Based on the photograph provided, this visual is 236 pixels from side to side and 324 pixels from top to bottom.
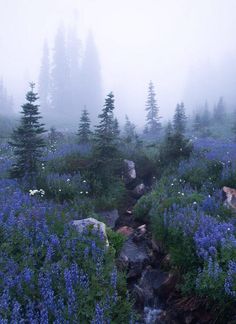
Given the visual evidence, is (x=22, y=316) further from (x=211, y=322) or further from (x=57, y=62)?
(x=57, y=62)

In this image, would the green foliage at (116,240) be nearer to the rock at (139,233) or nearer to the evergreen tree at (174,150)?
the rock at (139,233)

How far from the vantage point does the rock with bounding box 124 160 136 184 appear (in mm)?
13148

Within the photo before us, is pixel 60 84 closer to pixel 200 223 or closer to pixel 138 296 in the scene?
pixel 200 223

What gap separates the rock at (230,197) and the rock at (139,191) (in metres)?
3.49

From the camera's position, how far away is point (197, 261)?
670 centimetres

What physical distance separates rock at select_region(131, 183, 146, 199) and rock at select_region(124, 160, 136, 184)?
1.69ft

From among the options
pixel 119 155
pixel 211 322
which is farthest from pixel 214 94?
pixel 211 322

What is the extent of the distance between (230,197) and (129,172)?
477 cm

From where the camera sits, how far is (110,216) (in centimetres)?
1054

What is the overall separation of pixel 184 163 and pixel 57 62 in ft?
253

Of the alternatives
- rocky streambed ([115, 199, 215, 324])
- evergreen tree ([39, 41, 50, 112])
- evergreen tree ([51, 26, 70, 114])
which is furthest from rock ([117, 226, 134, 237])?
evergreen tree ([39, 41, 50, 112])

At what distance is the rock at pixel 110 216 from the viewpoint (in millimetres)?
10074

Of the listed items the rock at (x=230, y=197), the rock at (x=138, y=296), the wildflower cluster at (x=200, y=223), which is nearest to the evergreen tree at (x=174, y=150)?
the wildflower cluster at (x=200, y=223)

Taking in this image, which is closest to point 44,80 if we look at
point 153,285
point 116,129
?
point 116,129
